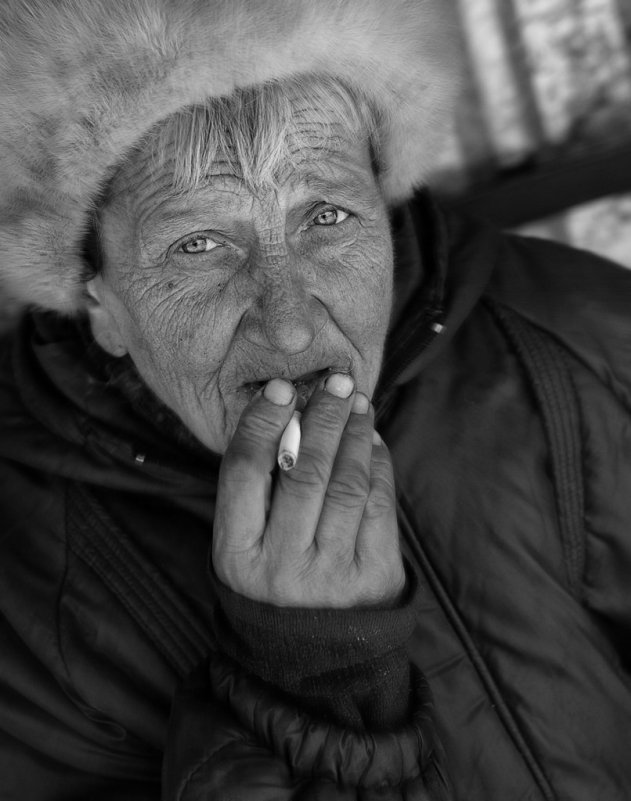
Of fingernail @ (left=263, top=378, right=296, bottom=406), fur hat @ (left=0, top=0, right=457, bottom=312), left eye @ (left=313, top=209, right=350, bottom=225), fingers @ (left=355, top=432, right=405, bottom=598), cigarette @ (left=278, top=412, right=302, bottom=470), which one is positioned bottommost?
fingers @ (left=355, top=432, right=405, bottom=598)

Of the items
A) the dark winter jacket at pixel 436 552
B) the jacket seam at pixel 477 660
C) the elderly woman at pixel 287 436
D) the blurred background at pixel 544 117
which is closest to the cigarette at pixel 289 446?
the elderly woman at pixel 287 436

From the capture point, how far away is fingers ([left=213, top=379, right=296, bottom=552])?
160 cm

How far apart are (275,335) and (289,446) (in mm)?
235

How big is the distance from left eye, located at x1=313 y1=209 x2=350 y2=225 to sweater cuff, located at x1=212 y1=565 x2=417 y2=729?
75cm

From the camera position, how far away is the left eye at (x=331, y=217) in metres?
1.85

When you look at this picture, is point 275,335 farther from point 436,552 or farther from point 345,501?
point 436,552

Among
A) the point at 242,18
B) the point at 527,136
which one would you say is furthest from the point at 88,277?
the point at 527,136

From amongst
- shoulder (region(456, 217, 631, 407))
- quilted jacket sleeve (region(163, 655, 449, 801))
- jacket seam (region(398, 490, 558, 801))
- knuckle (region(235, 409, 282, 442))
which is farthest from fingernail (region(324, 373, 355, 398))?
shoulder (region(456, 217, 631, 407))

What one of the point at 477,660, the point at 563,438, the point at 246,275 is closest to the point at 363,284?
the point at 246,275

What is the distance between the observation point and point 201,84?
61.7 inches

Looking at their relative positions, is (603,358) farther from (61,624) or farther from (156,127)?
(61,624)

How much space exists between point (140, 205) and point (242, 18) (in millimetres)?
418

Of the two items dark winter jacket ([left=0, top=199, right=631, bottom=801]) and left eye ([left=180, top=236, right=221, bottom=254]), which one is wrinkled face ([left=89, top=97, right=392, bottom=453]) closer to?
left eye ([left=180, top=236, right=221, bottom=254])

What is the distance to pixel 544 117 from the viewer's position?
3139mm
